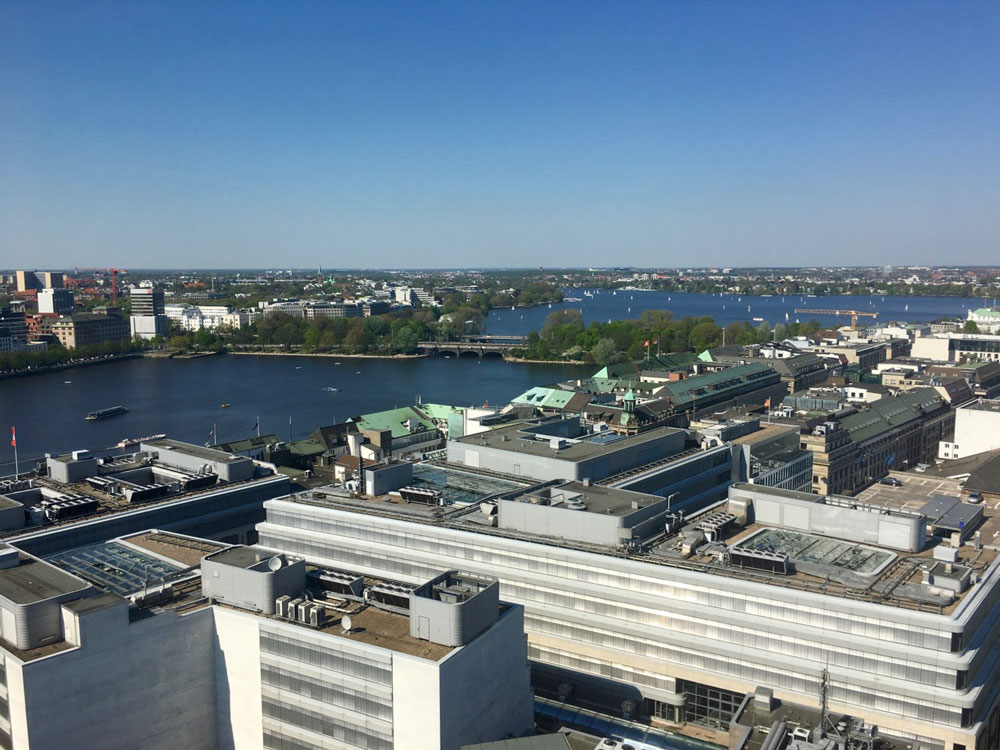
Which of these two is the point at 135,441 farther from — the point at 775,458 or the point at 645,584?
the point at 645,584

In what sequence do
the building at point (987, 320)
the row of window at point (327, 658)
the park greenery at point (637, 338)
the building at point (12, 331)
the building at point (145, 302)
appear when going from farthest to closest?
1. the building at point (145, 302)
2. the building at point (987, 320)
3. the building at point (12, 331)
4. the park greenery at point (637, 338)
5. the row of window at point (327, 658)

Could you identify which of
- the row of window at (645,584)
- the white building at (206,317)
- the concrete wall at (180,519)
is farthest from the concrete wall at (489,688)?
the white building at (206,317)

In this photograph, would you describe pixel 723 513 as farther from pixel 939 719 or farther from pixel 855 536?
pixel 939 719

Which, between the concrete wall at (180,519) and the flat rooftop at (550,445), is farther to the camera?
the flat rooftop at (550,445)

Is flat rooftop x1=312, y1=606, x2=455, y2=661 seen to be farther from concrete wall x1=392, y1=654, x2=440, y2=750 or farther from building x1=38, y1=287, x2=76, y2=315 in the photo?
building x1=38, y1=287, x2=76, y2=315

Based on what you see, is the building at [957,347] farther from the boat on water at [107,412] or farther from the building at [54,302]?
the building at [54,302]

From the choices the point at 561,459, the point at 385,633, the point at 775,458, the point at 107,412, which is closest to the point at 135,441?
the point at 107,412

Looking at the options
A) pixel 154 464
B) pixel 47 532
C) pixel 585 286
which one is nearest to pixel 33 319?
pixel 154 464

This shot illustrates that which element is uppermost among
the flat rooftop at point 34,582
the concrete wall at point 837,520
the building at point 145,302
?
the building at point 145,302
